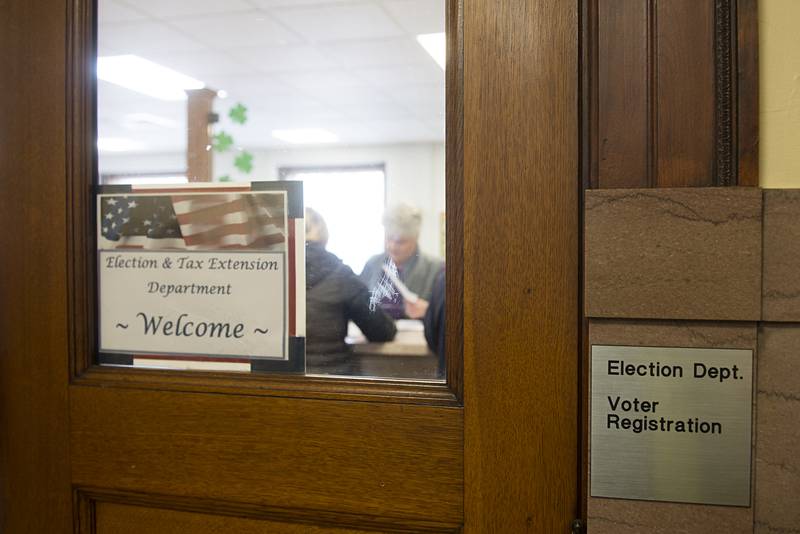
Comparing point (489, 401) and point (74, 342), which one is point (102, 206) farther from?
point (489, 401)

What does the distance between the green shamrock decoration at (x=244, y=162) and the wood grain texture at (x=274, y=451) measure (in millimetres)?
320

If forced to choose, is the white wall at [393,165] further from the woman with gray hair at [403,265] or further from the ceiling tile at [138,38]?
the ceiling tile at [138,38]

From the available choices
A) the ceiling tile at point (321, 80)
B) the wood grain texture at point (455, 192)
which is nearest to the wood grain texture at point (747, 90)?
the wood grain texture at point (455, 192)

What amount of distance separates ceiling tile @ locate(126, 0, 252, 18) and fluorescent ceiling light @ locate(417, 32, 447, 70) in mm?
254

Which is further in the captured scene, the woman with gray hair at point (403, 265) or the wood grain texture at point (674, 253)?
the woman with gray hair at point (403, 265)

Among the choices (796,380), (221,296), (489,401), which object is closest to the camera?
(796,380)

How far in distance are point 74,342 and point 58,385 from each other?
0.07m

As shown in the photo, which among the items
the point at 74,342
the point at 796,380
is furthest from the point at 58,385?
the point at 796,380

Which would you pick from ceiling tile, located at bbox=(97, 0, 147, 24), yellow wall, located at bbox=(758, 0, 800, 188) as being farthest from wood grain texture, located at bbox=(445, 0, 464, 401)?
ceiling tile, located at bbox=(97, 0, 147, 24)

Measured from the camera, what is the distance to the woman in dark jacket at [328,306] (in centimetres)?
88

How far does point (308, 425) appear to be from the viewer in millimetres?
882

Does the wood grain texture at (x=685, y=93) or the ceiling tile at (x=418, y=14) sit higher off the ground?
the ceiling tile at (x=418, y=14)

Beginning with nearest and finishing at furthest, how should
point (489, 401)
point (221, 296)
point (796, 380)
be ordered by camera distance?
1. point (796, 380)
2. point (489, 401)
3. point (221, 296)

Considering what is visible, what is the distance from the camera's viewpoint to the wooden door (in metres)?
0.80
